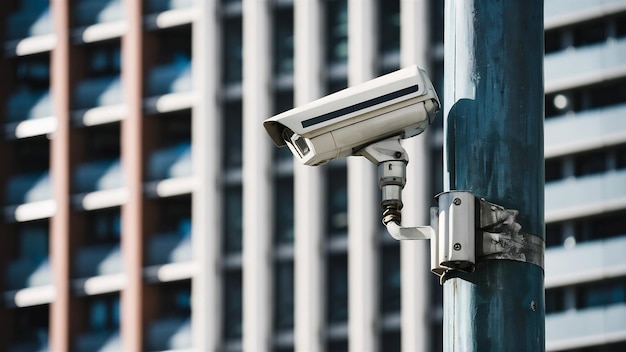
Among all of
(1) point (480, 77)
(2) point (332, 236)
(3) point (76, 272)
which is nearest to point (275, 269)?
(2) point (332, 236)

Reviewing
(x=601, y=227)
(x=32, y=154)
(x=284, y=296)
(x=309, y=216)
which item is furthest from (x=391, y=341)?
(x=32, y=154)

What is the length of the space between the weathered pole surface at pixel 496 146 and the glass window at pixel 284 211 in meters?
52.7

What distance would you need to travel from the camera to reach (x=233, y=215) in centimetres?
6025

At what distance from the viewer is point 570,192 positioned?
56.5m

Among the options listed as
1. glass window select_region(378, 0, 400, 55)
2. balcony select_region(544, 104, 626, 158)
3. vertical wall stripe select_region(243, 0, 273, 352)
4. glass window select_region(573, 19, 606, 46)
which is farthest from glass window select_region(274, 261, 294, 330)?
glass window select_region(573, 19, 606, 46)

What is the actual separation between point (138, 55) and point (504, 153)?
56778mm

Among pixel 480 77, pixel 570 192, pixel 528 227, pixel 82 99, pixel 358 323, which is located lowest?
pixel 528 227

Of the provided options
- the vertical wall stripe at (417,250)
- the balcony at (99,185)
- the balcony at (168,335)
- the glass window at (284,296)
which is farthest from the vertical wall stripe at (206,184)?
the vertical wall stripe at (417,250)

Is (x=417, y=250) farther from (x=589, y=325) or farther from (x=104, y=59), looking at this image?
(x=104, y=59)

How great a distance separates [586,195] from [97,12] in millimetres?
18015

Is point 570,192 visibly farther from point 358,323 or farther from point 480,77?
point 480,77

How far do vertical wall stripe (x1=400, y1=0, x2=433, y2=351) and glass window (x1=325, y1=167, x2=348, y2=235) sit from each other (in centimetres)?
198

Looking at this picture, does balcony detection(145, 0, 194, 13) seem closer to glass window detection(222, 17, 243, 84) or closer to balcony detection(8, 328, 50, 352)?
glass window detection(222, 17, 243, 84)

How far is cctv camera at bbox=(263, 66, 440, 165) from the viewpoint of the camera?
629cm
